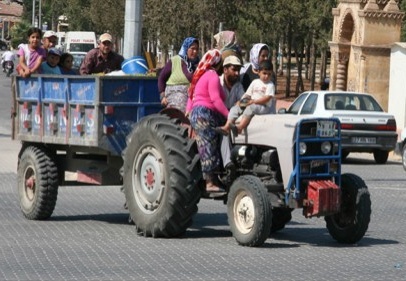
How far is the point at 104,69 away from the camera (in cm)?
1616

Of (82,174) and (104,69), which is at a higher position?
(104,69)

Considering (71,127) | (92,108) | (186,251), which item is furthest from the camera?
(71,127)

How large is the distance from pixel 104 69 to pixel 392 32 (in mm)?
25209

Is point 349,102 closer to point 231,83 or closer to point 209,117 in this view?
point 231,83

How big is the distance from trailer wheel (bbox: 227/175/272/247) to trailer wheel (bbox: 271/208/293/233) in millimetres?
1235

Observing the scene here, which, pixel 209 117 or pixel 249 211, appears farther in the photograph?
pixel 209 117

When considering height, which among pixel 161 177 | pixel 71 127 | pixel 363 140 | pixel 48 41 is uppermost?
pixel 48 41

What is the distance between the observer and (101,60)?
16.1 meters

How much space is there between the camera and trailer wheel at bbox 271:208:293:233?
14203mm

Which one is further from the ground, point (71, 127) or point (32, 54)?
point (32, 54)

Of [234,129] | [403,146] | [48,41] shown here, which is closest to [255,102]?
[234,129]

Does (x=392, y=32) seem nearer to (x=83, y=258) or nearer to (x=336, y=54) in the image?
(x=336, y=54)

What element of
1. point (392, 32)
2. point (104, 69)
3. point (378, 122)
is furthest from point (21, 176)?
point (392, 32)

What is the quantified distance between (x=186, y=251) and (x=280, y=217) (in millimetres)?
1923
